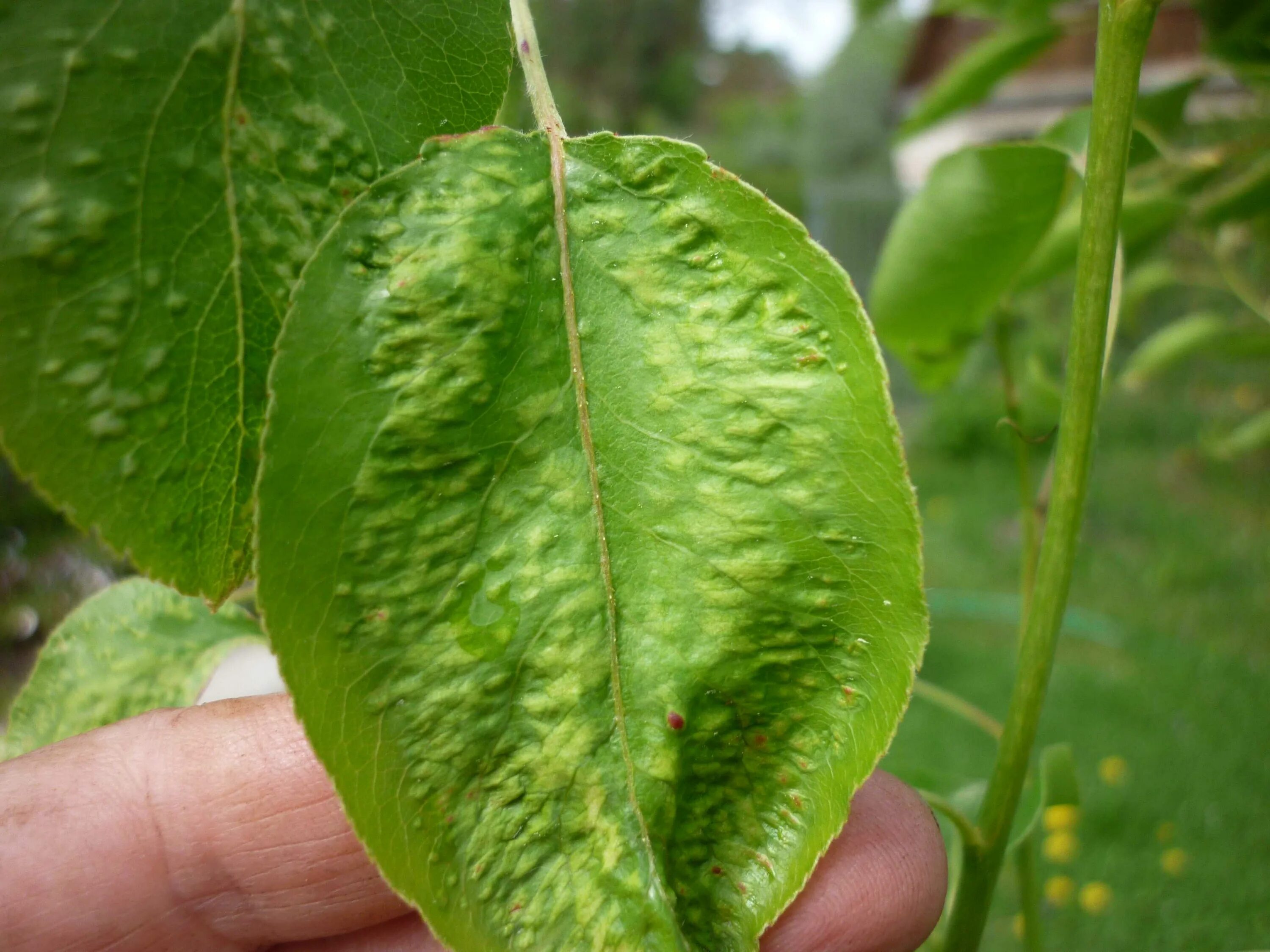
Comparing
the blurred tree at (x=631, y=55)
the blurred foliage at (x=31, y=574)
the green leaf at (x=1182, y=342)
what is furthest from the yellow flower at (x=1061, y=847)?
the blurred tree at (x=631, y=55)

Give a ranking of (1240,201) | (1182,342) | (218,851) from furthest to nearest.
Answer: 1. (1182,342)
2. (1240,201)
3. (218,851)

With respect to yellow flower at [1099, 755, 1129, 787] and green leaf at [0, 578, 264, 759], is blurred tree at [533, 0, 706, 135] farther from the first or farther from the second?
green leaf at [0, 578, 264, 759]

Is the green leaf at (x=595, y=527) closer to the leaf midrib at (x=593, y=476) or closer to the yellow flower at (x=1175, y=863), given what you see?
the leaf midrib at (x=593, y=476)

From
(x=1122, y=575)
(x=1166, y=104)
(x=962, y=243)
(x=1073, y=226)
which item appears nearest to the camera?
(x=962, y=243)

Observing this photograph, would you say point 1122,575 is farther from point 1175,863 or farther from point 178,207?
point 178,207

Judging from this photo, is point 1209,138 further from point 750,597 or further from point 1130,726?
point 750,597

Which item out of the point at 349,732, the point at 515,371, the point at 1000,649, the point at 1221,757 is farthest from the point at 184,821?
the point at 1000,649

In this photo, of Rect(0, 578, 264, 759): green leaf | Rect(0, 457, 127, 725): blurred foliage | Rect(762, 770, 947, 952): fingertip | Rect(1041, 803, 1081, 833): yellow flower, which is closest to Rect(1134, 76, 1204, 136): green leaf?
Rect(762, 770, 947, 952): fingertip

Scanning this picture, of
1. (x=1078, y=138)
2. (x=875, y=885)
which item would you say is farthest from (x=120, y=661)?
(x=1078, y=138)
